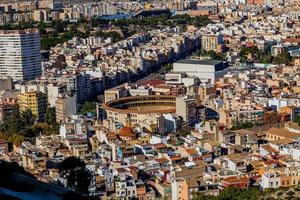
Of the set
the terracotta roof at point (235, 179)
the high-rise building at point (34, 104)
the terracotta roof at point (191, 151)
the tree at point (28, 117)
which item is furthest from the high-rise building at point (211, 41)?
the terracotta roof at point (235, 179)

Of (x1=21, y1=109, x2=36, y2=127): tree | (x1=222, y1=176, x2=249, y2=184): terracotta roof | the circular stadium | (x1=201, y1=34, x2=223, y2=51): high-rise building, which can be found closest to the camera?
(x1=222, y1=176, x2=249, y2=184): terracotta roof

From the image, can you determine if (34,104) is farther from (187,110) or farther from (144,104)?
(187,110)

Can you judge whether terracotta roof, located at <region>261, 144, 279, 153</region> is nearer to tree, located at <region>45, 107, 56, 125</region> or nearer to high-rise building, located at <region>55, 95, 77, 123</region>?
high-rise building, located at <region>55, 95, 77, 123</region>

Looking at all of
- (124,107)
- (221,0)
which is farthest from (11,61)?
(221,0)

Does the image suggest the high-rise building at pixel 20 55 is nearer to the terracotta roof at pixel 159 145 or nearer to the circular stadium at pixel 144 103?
the circular stadium at pixel 144 103

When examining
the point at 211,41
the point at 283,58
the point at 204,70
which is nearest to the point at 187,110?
the point at 204,70

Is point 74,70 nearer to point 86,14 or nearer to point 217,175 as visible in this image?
point 217,175

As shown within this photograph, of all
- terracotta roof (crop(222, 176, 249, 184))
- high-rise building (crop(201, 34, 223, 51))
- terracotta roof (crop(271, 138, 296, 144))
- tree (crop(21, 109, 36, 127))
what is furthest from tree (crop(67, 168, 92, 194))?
high-rise building (crop(201, 34, 223, 51))
